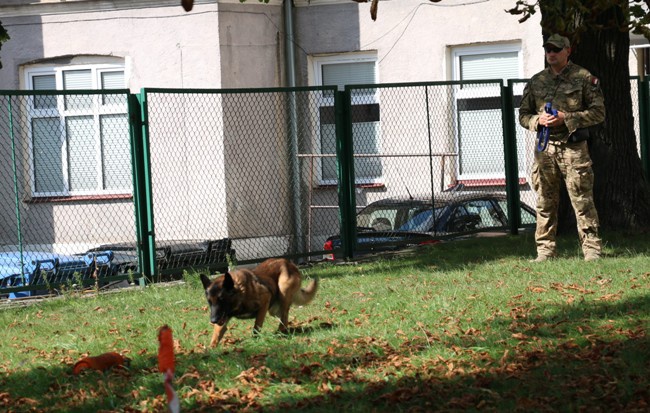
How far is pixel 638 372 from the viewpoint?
6043 millimetres

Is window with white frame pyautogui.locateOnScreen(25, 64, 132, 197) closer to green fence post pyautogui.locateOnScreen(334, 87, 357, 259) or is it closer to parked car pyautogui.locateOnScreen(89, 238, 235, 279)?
parked car pyautogui.locateOnScreen(89, 238, 235, 279)

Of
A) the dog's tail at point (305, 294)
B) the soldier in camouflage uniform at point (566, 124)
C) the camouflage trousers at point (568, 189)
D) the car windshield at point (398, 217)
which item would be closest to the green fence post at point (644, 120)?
the car windshield at point (398, 217)

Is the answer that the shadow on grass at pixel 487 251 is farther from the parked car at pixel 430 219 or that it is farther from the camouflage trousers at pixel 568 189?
the parked car at pixel 430 219

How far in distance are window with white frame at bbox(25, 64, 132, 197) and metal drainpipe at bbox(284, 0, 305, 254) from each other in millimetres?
2693

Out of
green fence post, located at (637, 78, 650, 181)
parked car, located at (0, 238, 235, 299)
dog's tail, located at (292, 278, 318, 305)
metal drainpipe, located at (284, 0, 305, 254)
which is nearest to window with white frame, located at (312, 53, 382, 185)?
metal drainpipe, located at (284, 0, 305, 254)

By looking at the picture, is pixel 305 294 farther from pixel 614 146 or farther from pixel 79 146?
pixel 79 146

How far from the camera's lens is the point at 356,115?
1962 cm

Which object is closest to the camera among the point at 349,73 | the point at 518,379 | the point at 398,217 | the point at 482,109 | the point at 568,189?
the point at 518,379

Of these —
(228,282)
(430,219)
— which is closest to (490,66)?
(430,219)

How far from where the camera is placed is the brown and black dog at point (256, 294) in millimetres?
7172

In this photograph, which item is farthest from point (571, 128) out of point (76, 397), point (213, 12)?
point (213, 12)

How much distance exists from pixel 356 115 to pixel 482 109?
269cm

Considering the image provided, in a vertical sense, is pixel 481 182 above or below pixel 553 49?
below

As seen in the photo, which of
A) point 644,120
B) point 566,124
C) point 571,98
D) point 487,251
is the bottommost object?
point 487,251
